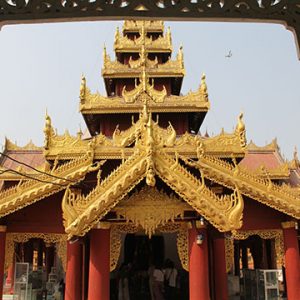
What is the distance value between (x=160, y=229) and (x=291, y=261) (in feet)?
11.6

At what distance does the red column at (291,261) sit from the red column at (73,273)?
540 cm

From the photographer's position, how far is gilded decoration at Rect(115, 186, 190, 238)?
10258 mm

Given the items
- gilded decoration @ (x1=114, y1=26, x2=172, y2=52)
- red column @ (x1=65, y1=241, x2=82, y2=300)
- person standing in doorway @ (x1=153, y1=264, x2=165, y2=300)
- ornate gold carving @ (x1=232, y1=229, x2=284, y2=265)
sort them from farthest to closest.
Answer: gilded decoration @ (x1=114, y1=26, x2=172, y2=52)
person standing in doorway @ (x1=153, y1=264, x2=165, y2=300)
ornate gold carving @ (x1=232, y1=229, x2=284, y2=265)
red column @ (x1=65, y1=241, x2=82, y2=300)

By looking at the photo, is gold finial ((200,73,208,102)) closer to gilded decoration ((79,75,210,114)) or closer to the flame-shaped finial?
gilded decoration ((79,75,210,114))

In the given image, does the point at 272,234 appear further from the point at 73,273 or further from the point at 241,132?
the point at 73,273

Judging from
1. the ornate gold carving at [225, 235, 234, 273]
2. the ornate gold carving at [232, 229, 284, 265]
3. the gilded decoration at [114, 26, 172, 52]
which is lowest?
the ornate gold carving at [225, 235, 234, 273]

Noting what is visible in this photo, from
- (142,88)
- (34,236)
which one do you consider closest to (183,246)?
(34,236)

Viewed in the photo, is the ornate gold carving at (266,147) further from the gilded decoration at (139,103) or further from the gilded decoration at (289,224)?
the gilded decoration at (289,224)

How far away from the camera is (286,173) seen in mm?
12938

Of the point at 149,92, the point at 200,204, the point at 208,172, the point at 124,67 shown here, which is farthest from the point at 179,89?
the point at 200,204

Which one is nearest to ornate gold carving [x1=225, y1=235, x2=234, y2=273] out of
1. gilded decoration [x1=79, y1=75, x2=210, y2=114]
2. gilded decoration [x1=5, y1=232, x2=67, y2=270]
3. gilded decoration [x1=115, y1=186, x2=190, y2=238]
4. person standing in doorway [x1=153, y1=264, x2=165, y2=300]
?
gilded decoration [x1=115, y1=186, x2=190, y2=238]

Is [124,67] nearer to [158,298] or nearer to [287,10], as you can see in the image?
[158,298]

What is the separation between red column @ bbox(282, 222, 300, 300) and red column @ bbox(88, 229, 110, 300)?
4.68m

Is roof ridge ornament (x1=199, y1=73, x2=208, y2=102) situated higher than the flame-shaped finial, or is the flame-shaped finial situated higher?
roof ridge ornament (x1=199, y1=73, x2=208, y2=102)
